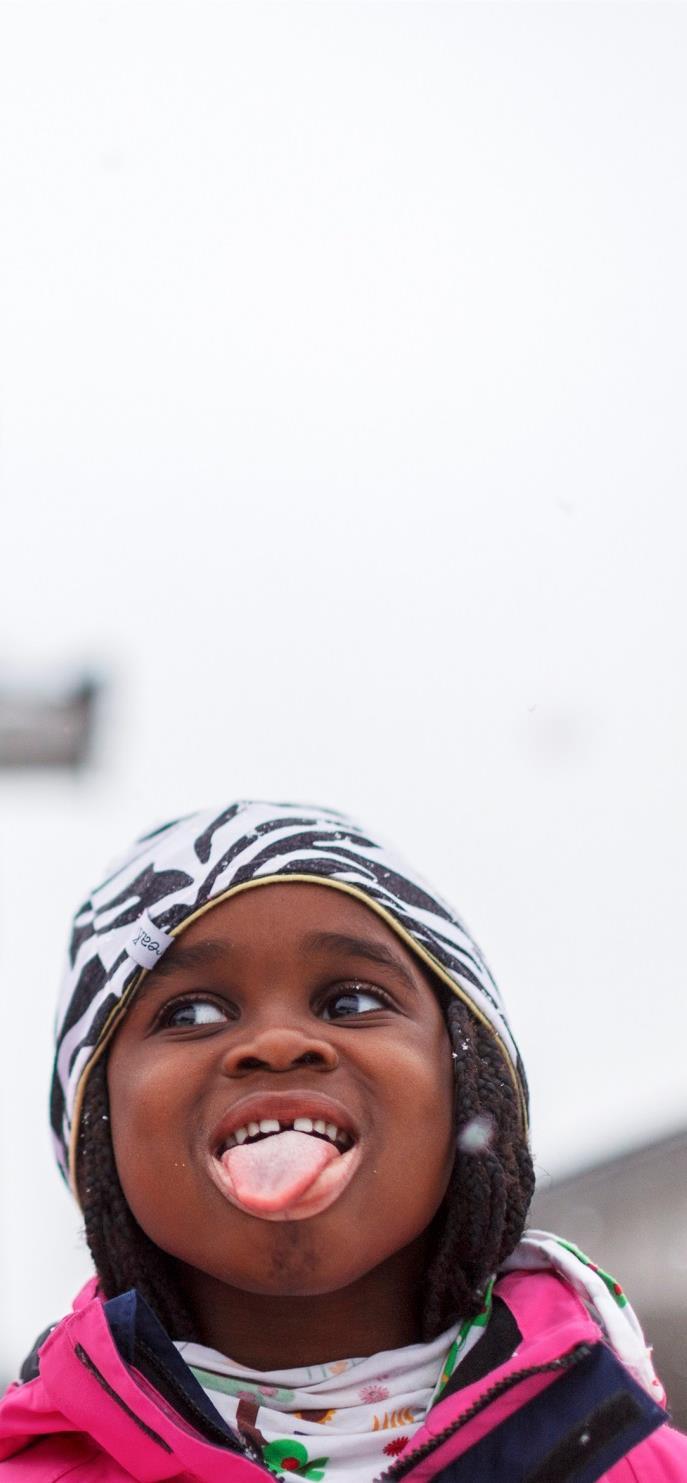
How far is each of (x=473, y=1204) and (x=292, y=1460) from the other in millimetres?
293

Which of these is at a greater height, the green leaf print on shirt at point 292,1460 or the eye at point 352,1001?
the eye at point 352,1001

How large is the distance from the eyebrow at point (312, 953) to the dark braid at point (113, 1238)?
15 cm

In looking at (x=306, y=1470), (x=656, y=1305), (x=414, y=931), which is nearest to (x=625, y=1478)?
(x=306, y=1470)

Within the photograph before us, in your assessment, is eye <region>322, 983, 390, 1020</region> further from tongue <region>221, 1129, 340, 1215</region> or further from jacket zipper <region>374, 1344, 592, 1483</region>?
jacket zipper <region>374, 1344, 592, 1483</region>

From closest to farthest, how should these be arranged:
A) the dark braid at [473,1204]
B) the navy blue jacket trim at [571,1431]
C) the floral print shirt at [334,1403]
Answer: the navy blue jacket trim at [571,1431] → the floral print shirt at [334,1403] → the dark braid at [473,1204]

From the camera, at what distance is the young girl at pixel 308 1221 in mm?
1266

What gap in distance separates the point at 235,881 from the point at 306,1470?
561mm

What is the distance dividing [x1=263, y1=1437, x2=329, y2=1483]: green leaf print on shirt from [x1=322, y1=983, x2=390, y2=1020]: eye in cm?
39

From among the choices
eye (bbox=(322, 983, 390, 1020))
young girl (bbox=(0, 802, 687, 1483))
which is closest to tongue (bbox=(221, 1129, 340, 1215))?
young girl (bbox=(0, 802, 687, 1483))

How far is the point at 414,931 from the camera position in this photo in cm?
154

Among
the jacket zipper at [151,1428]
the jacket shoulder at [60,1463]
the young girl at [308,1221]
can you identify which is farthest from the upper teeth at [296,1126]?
the jacket shoulder at [60,1463]

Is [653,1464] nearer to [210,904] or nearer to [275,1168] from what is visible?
[275,1168]

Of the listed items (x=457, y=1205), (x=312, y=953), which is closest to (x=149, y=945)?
(x=312, y=953)

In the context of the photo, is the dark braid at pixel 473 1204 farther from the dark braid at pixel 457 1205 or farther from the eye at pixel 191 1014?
the eye at pixel 191 1014
